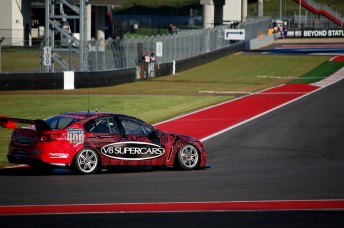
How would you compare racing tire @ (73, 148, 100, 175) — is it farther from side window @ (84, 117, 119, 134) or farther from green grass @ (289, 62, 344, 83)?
green grass @ (289, 62, 344, 83)

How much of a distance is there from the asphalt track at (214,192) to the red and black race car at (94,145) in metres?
0.28

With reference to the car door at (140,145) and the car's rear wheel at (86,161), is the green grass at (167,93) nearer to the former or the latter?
the car's rear wheel at (86,161)

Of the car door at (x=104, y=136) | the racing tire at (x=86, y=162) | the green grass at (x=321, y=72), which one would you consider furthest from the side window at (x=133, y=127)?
the green grass at (x=321, y=72)

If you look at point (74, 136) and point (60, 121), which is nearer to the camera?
point (74, 136)

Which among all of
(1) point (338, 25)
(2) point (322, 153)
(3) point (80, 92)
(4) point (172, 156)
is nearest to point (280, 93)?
(3) point (80, 92)

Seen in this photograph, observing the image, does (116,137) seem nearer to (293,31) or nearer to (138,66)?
(138,66)

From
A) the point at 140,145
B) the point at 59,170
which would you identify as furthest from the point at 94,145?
the point at 59,170

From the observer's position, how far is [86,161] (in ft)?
59.2

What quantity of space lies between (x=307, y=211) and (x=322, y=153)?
825 centimetres

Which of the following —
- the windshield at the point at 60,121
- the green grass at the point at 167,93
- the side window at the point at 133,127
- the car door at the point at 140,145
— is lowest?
the green grass at the point at 167,93

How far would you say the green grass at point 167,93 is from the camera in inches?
1342

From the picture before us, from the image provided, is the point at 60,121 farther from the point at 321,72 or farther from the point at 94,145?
the point at 321,72

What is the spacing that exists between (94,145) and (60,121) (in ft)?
2.69

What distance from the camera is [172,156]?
1908 centimetres
